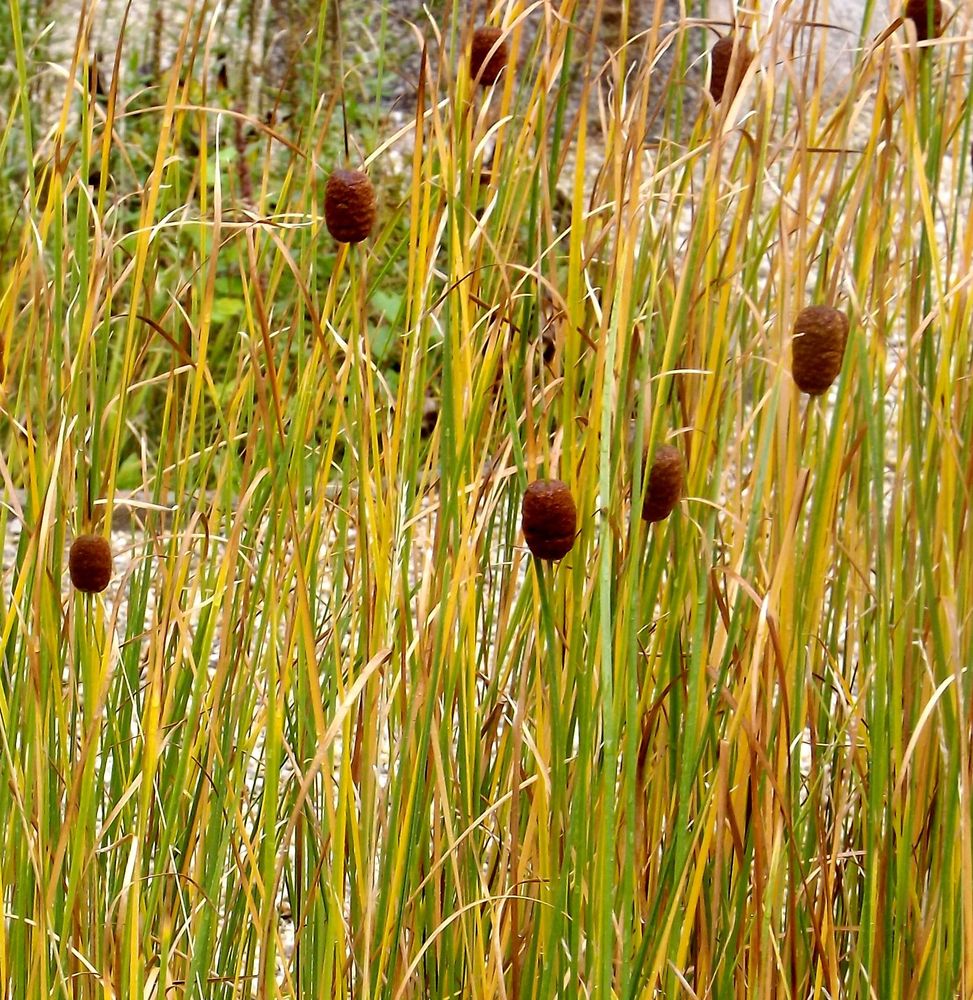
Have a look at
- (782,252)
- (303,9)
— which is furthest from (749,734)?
(303,9)

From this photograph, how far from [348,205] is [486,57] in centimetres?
22

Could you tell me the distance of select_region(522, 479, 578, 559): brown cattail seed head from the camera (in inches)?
28.6

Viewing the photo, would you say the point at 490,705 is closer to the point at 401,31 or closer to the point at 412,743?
the point at 412,743

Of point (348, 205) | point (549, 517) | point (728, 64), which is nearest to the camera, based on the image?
point (549, 517)

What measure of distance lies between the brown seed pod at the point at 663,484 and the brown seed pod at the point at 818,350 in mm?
96

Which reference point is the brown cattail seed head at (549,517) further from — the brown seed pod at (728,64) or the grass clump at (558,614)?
the brown seed pod at (728,64)

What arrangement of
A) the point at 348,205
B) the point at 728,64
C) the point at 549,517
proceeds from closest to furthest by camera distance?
1. the point at 549,517
2. the point at 348,205
3. the point at 728,64

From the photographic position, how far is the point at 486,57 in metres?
1.00

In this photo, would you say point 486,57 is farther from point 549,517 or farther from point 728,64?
point 549,517

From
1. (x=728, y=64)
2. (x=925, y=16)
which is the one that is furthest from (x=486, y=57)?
(x=925, y=16)

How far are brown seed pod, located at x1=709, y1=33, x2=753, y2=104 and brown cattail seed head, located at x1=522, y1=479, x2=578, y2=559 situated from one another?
0.29 metres

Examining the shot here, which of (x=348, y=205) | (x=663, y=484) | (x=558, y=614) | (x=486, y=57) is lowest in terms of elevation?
(x=558, y=614)

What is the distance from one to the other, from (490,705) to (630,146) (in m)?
0.43

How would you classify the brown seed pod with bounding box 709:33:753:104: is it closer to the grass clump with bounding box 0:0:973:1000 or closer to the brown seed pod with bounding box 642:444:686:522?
the grass clump with bounding box 0:0:973:1000
